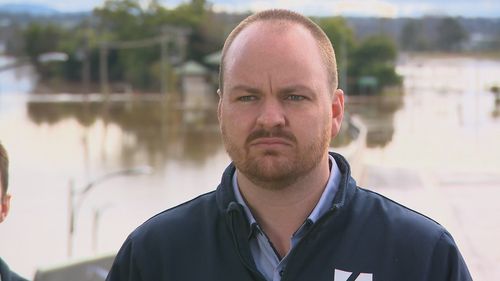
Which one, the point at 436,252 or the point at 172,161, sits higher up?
the point at 436,252

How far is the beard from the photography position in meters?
1.61

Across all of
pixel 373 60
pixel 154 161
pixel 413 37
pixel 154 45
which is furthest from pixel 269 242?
pixel 413 37

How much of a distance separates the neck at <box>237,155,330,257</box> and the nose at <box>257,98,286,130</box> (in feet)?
0.41

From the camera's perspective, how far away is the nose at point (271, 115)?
161 centimetres

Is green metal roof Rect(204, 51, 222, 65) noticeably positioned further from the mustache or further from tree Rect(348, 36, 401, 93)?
the mustache

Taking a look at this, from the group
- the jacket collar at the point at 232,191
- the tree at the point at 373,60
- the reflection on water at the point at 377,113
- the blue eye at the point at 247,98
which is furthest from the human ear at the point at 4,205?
the tree at the point at 373,60

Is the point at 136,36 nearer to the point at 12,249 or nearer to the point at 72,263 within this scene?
the point at 12,249

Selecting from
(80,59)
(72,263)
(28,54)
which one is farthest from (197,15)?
(72,263)

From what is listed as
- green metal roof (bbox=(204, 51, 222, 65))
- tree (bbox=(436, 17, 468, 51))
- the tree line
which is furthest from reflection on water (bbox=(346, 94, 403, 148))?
tree (bbox=(436, 17, 468, 51))

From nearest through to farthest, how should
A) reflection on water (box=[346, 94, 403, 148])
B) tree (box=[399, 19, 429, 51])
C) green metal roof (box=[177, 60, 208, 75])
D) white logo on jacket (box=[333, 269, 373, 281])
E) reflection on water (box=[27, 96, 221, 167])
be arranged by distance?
white logo on jacket (box=[333, 269, 373, 281])
reflection on water (box=[27, 96, 221, 167])
reflection on water (box=[346, 94, 403, 148])
green metal roof (box=[177, 60, 208, 75])
tree (box=[399, 19, 429, 51])

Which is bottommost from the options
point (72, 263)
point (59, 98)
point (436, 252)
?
point (59, 98)

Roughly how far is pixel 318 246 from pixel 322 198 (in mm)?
106

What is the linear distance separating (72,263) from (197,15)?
56338 millimetres

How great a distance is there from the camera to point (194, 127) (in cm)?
4097
